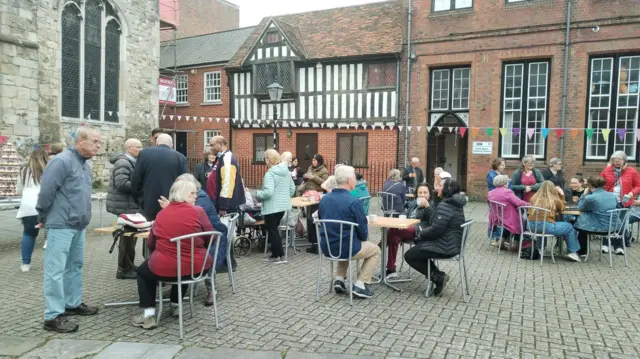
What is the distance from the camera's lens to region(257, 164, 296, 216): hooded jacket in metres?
6.66

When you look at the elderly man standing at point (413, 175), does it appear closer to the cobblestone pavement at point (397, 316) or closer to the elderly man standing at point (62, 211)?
the cobblestone pavement at point (397, 316)

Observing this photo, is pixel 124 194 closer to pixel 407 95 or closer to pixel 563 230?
pixel 563 230

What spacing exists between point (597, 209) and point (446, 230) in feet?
11.1

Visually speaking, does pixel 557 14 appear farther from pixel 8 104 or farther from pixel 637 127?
pixel 8 104

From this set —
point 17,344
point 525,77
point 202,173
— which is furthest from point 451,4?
point 17,344

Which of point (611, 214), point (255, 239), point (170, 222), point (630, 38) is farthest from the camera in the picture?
point (630, 38)

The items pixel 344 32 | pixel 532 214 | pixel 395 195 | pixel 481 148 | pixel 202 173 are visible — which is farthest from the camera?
pixel 344 32

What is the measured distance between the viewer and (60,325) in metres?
4.04

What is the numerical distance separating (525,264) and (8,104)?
14162 millimetres

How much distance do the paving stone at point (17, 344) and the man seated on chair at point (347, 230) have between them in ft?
9.03

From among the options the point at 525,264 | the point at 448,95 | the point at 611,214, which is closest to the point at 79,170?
the point at 525,264

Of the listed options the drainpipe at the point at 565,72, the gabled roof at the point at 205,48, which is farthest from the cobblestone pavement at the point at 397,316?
the gabled roof at the point at 205,48

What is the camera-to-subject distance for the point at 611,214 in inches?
267

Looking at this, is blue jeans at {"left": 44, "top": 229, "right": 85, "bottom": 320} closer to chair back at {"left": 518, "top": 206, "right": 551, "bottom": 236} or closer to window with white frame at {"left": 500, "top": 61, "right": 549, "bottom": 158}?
chair back at {"left": 518, "top": 206, "right": 551, "bottom": 236}
